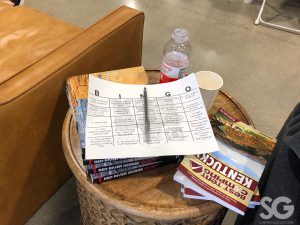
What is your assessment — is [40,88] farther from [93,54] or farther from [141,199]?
[141,199]

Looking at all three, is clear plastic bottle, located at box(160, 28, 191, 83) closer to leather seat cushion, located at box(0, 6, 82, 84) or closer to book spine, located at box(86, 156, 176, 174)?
book spine, located at box(86, 156, 176, 174)

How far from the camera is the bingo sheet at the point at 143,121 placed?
2.69ft

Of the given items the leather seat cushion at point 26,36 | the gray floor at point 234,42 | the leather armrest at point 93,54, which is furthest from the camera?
the gray floor at point 234,42

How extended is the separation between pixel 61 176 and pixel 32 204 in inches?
6.2

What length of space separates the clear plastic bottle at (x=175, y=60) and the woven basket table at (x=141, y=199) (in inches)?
11.3

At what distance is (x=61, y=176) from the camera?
134cm

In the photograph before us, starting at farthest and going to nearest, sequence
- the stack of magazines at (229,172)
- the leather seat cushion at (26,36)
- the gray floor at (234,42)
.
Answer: the gray floor at (234,42), the leather seat cushion at (26,36), the stack of magazines at (229,172)

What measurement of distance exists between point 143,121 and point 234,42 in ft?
5.77

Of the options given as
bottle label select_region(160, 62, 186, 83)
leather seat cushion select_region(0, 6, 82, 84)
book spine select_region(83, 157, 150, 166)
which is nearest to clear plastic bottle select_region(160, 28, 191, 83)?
bottle label select_region(160, 62, 186, 83)

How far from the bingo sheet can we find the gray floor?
39.8 inches

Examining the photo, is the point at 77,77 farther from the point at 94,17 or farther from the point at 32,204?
the point at 94,17

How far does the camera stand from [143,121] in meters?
0.90

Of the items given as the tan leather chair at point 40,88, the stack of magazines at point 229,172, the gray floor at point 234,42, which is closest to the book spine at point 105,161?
the stack of magazines at point 229,172

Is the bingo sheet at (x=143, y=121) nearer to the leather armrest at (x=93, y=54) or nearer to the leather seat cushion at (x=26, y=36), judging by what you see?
the leather armrest at (x=93, y=54)
